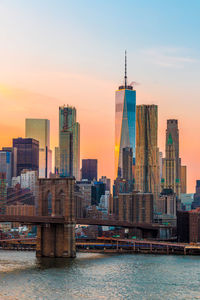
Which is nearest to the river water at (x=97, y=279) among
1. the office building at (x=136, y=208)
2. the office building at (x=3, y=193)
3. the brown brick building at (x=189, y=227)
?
the brown brick building at (x=189, y=227)

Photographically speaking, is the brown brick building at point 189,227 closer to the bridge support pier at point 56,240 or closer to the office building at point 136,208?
the office building at point 136,208

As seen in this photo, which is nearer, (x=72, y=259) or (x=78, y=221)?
(x=72, y=259)

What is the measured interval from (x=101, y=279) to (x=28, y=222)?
18.3m

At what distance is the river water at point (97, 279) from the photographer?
51.6m

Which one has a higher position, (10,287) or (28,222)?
(28,222)

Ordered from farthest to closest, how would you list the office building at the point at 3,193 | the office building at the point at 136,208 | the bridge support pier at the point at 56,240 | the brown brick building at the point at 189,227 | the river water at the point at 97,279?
1. the office building at the point at 136,208
2. the office building at the point at 3,193
3. the brown brick building at the point at 189,227
4. the bridge support pier at the point at 56,240
5. the river water at the point at 97,279

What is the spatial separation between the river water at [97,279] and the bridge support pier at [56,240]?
2.06 meters

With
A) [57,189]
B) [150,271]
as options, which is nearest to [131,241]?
[57,189]

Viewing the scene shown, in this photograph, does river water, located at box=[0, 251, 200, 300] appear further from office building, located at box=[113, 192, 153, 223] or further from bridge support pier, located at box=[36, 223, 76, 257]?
office building, located at box=[113, 192, 153, 223]

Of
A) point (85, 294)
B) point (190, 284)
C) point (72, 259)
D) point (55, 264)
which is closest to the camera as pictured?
point (85, 294)

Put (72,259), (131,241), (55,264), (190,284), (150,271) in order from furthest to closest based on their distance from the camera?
(131,241) < (72,259) < (55,264) < (150,271) < (190,284)

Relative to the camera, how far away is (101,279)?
60.3 m

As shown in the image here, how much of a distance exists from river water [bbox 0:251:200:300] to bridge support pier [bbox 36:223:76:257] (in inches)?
81.1

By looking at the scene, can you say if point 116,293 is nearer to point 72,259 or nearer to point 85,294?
point 85,294
